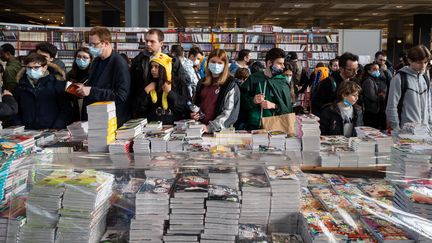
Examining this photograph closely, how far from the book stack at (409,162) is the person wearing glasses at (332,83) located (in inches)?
93.7

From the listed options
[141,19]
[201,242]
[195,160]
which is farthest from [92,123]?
[141,19]

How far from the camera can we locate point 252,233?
1.77m

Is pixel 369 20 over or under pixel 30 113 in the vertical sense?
over

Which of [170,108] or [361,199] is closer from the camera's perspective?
[361,199]

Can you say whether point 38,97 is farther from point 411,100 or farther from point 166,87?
point 411,100

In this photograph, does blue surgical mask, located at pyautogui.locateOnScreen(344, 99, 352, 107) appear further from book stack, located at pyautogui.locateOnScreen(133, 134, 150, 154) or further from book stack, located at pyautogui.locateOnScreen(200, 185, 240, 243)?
book stack, located at pyautogui.locateOnScreen(200, 185, 240, 243)

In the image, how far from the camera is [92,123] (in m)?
2.64

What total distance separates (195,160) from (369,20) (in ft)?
82.9

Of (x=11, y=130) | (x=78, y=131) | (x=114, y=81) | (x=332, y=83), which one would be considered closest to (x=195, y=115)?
(x=114, y=81)

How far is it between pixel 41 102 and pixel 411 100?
3362 millimetres

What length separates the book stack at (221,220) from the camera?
1.66m

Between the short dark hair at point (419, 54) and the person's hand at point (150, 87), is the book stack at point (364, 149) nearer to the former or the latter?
the short dark hair at point (419, 54)

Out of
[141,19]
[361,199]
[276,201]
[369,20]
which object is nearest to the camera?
[276,201]

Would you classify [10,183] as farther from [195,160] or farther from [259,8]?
[259,8]
